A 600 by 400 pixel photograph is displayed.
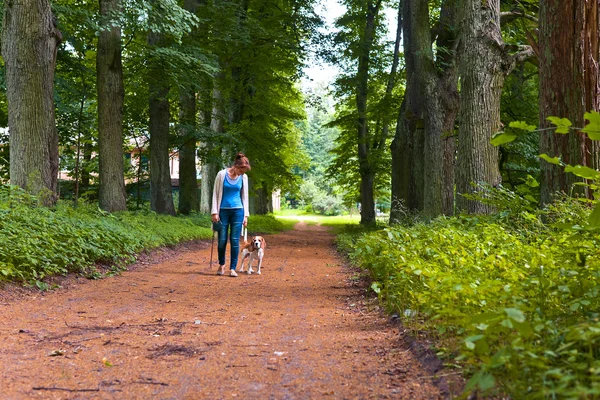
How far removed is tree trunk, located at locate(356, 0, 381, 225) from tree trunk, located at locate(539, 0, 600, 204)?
57.9ft

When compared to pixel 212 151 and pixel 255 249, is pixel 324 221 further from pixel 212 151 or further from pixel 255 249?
pixel 255 249

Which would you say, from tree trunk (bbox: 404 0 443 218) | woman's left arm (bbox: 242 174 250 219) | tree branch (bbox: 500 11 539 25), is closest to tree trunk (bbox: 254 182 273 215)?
tree trunk (bbox: 404 0 443 218)

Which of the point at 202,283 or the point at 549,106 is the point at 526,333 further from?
the point at 202,283

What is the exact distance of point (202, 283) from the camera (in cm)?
846

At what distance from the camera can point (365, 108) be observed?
2745 cm

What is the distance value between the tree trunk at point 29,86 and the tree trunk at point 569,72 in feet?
30.0

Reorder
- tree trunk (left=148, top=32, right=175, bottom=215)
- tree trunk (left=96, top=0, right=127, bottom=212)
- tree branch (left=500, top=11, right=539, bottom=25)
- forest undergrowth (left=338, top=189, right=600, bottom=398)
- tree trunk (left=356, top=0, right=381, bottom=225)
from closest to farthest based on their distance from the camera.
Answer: forest undergrowth (left=338, top=189, right=600, bottom=398)
tree branch (left=500, top=11, right=539, bottom=25)
tree trunk (left=96, top=0, right=127, bottom=212)
tree trunk (left=148, top=32, right=175, bottom=215)
tree trunk (left=356, top=0, right=381, bottom=225)

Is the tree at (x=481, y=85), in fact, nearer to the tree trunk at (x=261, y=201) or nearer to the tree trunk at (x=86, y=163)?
the tree trunk at (x=86, y=163)

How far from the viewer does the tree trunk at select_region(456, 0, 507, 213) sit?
9.80m

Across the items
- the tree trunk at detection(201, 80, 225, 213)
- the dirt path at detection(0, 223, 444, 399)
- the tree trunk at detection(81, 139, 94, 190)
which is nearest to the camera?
the dirt path at detection(0, 223, 444, 399)

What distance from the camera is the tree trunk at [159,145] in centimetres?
1867

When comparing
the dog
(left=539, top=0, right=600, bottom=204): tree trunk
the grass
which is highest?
(left=539, top=0, right=600, bottom=204): tree trunk

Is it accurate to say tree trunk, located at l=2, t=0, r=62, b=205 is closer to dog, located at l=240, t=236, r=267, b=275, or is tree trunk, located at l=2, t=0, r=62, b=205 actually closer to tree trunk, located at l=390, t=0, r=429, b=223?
dog, located at l=240, t=236, r=267, b=275

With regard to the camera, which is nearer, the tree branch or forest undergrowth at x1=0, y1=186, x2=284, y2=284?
forest undergrowth at x1=0, y1=186, x2=284, y2=284
